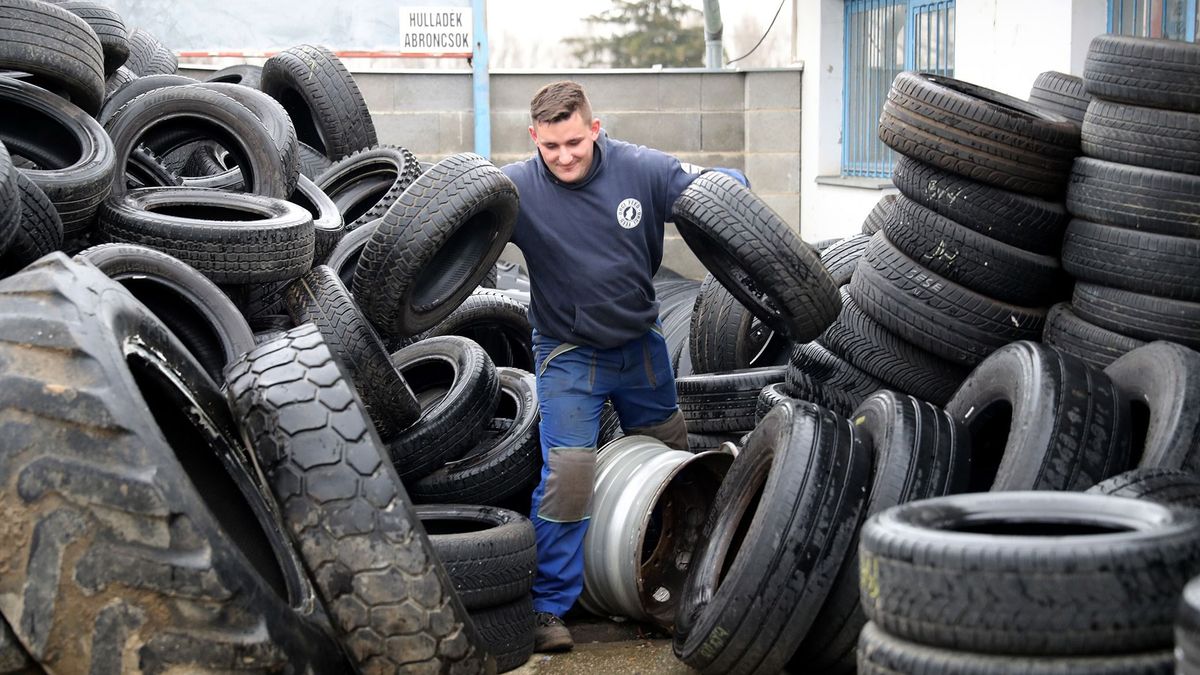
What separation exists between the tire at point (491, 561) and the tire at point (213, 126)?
276 centimetres

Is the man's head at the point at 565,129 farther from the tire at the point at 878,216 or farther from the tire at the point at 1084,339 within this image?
the tire at the point at 878,216

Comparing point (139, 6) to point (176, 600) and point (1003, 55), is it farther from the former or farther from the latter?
point (176, 600)

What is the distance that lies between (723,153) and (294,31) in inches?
187

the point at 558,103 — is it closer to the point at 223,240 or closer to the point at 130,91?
the point at 223,240

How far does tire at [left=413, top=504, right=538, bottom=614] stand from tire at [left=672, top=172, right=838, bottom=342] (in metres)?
1.30

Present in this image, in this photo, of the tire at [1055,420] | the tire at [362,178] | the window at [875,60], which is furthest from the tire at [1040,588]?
the window at [875,60]

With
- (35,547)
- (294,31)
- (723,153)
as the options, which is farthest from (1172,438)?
(294,31)

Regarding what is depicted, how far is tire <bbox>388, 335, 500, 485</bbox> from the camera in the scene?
215 inches

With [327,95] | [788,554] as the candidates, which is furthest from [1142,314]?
[327,95]

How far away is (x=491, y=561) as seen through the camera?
4672mm

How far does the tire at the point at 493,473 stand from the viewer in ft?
17.9

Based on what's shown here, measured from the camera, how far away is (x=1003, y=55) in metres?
10.1

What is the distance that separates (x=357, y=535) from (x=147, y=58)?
7.58 meters

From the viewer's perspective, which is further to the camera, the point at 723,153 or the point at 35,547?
the point at 723,153
